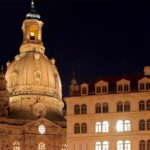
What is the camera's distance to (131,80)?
99.4 metres

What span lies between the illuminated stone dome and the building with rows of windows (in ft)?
162

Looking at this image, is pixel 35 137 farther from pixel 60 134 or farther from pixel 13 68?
pixel 13 68

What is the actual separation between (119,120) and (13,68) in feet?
207

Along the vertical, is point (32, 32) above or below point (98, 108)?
above

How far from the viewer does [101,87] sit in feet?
327

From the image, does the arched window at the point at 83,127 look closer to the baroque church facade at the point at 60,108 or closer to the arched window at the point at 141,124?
the baroque church facade at the point at 60,108

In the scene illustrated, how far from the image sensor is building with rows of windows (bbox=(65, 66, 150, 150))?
95688 mm

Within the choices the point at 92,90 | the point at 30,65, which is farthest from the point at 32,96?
the point at 92,90

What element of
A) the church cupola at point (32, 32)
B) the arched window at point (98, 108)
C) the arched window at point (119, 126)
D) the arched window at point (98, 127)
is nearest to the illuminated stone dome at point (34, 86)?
the church cupola at point (32, 32)

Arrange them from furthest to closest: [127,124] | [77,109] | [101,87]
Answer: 1. [77,109]
2. [101,87]
3. [127,124]

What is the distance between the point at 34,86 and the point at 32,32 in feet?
55.9

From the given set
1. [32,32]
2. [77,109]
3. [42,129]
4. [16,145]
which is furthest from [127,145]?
[32,32]

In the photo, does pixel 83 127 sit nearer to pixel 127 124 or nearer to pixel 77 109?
pixel 77 109

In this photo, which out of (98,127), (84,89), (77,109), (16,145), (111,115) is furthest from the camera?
(16,145)
